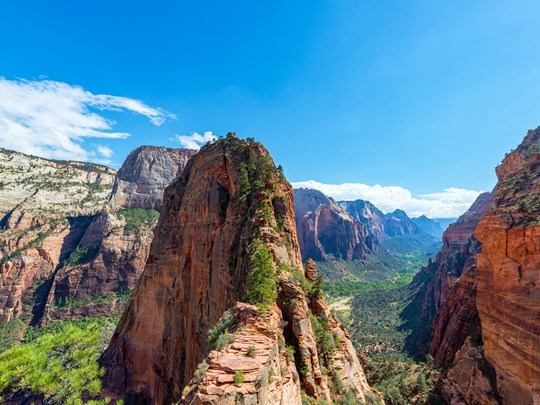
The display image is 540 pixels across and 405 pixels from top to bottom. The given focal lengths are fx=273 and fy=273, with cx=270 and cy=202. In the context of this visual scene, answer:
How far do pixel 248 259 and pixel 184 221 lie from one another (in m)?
19.2

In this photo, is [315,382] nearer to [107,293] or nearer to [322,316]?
[322,316]

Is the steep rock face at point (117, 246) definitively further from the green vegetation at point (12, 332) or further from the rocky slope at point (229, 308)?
the rocky slope at point (229, 308)

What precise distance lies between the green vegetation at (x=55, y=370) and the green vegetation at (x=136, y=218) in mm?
82237

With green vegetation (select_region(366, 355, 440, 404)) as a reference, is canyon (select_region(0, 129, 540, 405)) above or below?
above

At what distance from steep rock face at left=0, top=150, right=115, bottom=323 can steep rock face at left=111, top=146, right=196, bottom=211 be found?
12787 mm

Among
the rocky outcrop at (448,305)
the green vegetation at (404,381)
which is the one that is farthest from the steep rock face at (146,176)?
the green vegetation at (404,381)

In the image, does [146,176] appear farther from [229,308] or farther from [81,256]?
[229,308]

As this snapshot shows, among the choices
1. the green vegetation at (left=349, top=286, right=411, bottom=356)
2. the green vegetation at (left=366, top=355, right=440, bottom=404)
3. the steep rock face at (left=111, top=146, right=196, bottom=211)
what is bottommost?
the green vegetation at (left=349, top=286, right=411, bottom=356)

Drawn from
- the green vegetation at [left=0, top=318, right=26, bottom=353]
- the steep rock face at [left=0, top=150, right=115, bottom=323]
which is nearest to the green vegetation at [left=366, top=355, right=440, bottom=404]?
the green vegetation at [left=0, top=318, right=26, bottom=353]

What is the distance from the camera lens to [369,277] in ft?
599

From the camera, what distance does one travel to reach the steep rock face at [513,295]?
20078mm

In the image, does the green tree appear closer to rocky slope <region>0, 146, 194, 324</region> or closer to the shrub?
the shrub

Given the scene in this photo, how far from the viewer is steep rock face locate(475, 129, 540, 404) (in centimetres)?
2008

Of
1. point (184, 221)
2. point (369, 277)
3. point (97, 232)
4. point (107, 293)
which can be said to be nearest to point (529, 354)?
point (184, 221)
